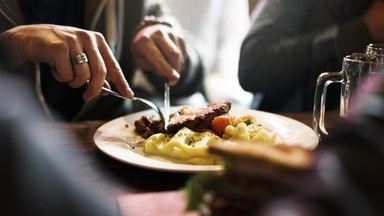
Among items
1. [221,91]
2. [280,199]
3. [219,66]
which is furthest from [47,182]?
[219,66]

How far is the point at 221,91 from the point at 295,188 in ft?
7.72

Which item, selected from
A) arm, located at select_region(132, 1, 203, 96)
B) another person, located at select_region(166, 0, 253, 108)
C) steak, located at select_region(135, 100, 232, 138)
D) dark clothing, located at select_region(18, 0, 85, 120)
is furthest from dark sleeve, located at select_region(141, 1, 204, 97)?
another person, located at select_region(166, 0, 253, 108)

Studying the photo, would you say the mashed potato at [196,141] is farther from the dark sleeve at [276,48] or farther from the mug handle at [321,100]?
the dark sleeve at [276,48]

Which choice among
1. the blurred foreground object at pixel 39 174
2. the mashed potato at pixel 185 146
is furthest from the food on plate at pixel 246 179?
the mashed potato at pixel 185 146

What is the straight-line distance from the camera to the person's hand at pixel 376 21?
1.61 m

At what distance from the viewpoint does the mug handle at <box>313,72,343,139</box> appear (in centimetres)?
105

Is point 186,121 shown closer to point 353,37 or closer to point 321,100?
point 321,100

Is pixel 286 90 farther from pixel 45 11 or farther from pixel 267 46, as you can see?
pixel 45 11

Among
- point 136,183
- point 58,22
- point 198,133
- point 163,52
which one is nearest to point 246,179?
point 136,183

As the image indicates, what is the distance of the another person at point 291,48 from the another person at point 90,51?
21cm

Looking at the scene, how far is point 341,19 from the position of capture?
179 centimetres

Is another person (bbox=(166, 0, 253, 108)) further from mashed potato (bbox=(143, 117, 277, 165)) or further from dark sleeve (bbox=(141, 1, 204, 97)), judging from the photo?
mashed potato (bbox=(143, 117, 277, 165))

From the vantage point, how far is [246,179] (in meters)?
0.52

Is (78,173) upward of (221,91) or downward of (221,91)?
upward
